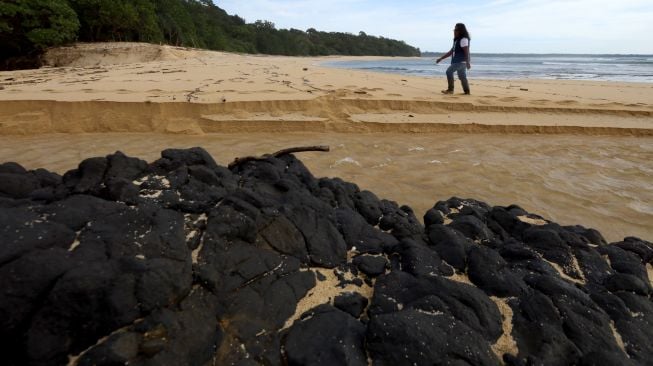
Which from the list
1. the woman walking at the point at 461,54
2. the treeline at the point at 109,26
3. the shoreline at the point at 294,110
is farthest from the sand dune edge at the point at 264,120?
the treeline at the point at 109,26

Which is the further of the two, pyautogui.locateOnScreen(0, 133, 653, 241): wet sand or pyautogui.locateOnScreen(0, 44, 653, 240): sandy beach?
pyautogui.locateOnScreen(0, 44, 653, 240): sandy beach

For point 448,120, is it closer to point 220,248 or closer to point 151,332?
point 220,248

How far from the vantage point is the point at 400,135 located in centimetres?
580

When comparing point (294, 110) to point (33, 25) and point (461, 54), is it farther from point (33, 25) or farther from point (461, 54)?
point (33, 25)

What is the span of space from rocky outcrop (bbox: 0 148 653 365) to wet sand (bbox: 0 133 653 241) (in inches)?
48.4

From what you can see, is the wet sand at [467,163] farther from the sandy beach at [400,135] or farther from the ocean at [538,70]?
the ocean at [538,70]

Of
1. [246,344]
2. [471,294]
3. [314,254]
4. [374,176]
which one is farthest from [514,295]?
[374,176]

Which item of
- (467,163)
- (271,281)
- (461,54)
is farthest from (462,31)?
(271,281)

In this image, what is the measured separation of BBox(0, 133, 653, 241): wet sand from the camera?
3375 millimetres

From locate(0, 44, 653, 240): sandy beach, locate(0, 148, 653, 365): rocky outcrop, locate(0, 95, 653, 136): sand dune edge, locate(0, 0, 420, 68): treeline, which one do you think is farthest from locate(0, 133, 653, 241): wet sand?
locate(0, 0, 420, 68): treeline

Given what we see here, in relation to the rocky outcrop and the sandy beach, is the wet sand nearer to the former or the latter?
the sandy beach

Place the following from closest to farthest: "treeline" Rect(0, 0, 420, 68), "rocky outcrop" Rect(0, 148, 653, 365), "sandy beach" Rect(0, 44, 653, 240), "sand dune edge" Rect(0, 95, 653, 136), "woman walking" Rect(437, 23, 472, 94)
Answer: "rocky outcrop" Rect(0, 148, 653, 365) → "sandy beach" Rect(0, 44, 653, 240) → "sand dune edge" Rect(0, 95, 653, 136) → "woman walking" Rect(437, 23, 472, 94) → "treeline" Rect(0, 0, 420, 68)

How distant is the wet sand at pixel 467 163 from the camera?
133 inches

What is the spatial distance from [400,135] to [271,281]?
460 cm
